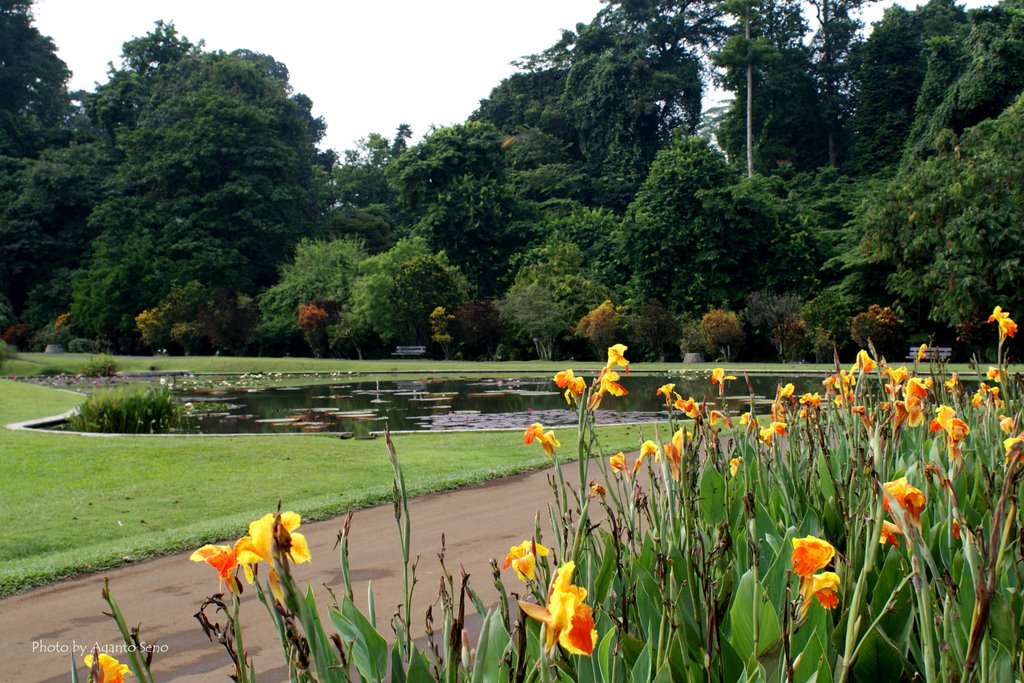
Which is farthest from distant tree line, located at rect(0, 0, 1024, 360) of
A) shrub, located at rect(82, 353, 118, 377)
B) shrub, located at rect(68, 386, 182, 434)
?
shrub, located at rect(68, 386, 182, 434)

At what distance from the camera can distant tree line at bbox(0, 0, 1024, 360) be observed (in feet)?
80.9

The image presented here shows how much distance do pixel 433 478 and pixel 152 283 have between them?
107ft

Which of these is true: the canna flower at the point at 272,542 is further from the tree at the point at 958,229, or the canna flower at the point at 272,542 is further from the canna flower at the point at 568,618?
the tree at the point at 958,229

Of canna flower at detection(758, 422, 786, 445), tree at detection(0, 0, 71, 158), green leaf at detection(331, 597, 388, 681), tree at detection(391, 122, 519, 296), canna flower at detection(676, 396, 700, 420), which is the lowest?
green leaf at detection(331, 597, 388, 681)

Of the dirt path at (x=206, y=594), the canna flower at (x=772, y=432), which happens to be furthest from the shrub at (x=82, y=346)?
the canna flower at (x=772, y=432)

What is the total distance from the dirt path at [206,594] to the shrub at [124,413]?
6.30m

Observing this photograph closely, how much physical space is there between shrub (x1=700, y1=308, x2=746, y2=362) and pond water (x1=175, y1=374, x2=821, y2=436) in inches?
173

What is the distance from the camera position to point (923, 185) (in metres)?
23.5

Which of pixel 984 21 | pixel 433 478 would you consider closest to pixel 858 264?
pixel 984 21

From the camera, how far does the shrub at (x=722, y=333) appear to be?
2508 centimetres

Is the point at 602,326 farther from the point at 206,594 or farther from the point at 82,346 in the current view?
the point at 206,594

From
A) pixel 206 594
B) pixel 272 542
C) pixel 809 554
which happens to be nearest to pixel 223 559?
pixel 272 542

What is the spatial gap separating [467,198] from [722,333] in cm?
1371

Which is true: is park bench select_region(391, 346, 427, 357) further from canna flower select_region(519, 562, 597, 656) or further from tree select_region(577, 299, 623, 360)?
canna flower select_region(519, 562, 597, 656)
